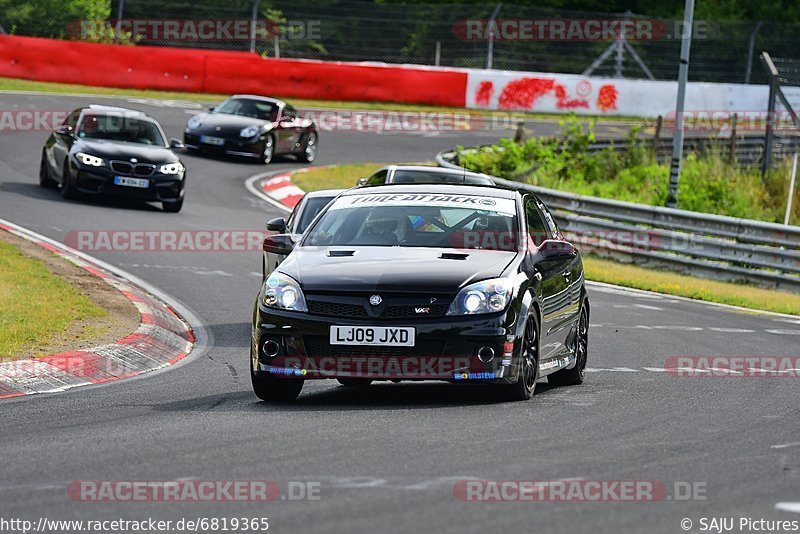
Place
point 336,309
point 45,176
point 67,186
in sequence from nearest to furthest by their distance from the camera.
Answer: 1. point 336,309
2. point 67,186
3. point 45,176

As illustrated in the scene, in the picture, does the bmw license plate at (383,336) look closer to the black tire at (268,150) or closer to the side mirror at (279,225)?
the side mirror at (279,225)

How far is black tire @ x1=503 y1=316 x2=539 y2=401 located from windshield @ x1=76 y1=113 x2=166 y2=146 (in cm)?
1500

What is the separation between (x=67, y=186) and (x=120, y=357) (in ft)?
39.4

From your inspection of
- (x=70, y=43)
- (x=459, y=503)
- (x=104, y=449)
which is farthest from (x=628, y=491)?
(x=70, y=43)

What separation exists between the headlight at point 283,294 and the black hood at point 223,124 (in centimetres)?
2207

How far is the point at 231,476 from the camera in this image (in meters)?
6.62

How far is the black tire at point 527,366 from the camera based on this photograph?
938 cm

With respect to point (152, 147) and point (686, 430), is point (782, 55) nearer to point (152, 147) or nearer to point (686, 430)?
point (152, 147)

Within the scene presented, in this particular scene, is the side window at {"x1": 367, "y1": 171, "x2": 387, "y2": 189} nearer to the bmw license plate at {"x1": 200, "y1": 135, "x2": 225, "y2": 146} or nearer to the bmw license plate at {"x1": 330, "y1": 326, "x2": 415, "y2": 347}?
the bmw license plate at {"x1": 330, "y1": 326, "x2": 415, "y2": 347}

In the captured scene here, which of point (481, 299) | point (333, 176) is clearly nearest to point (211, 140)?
point (333, 176)

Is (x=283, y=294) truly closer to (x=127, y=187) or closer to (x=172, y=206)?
(x=127, y=187)

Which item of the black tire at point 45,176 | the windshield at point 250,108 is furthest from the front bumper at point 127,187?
the windshield at point 250,108

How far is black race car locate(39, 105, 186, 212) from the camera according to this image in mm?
22844

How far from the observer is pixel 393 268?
9.28m
